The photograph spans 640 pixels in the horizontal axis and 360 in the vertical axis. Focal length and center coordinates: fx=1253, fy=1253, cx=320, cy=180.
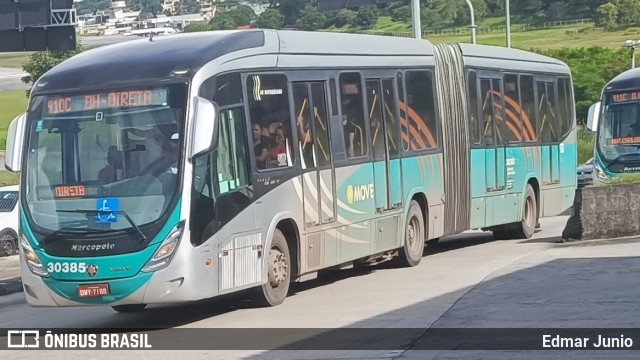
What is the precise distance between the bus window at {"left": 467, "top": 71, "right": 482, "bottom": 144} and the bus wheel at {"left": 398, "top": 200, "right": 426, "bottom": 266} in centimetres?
291

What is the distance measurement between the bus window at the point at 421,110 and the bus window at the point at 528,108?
434 cm

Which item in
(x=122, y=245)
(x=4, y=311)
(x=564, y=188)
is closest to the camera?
(x=122, y=245)

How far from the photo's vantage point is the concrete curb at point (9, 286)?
19844 millimetres

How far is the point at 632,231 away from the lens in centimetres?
1892

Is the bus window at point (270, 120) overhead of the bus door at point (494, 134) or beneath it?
overhead

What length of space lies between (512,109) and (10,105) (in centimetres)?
7203

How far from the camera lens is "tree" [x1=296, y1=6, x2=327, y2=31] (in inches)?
1801

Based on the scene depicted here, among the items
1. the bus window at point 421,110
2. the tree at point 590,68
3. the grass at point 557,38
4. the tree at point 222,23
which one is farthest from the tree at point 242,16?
the grass at point 557,38

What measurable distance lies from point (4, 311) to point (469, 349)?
27.5 ft

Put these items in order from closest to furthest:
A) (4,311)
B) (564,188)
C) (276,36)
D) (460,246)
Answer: (276,36) → (4,311) → (460,246) → (564,188)

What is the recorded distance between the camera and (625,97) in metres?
28.5

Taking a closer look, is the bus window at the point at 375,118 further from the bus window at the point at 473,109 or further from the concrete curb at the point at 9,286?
the concrete curb at the point at 9,286

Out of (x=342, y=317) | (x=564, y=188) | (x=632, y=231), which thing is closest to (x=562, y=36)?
(x=564, y=188)

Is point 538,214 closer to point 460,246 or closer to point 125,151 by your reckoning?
point 460,246
